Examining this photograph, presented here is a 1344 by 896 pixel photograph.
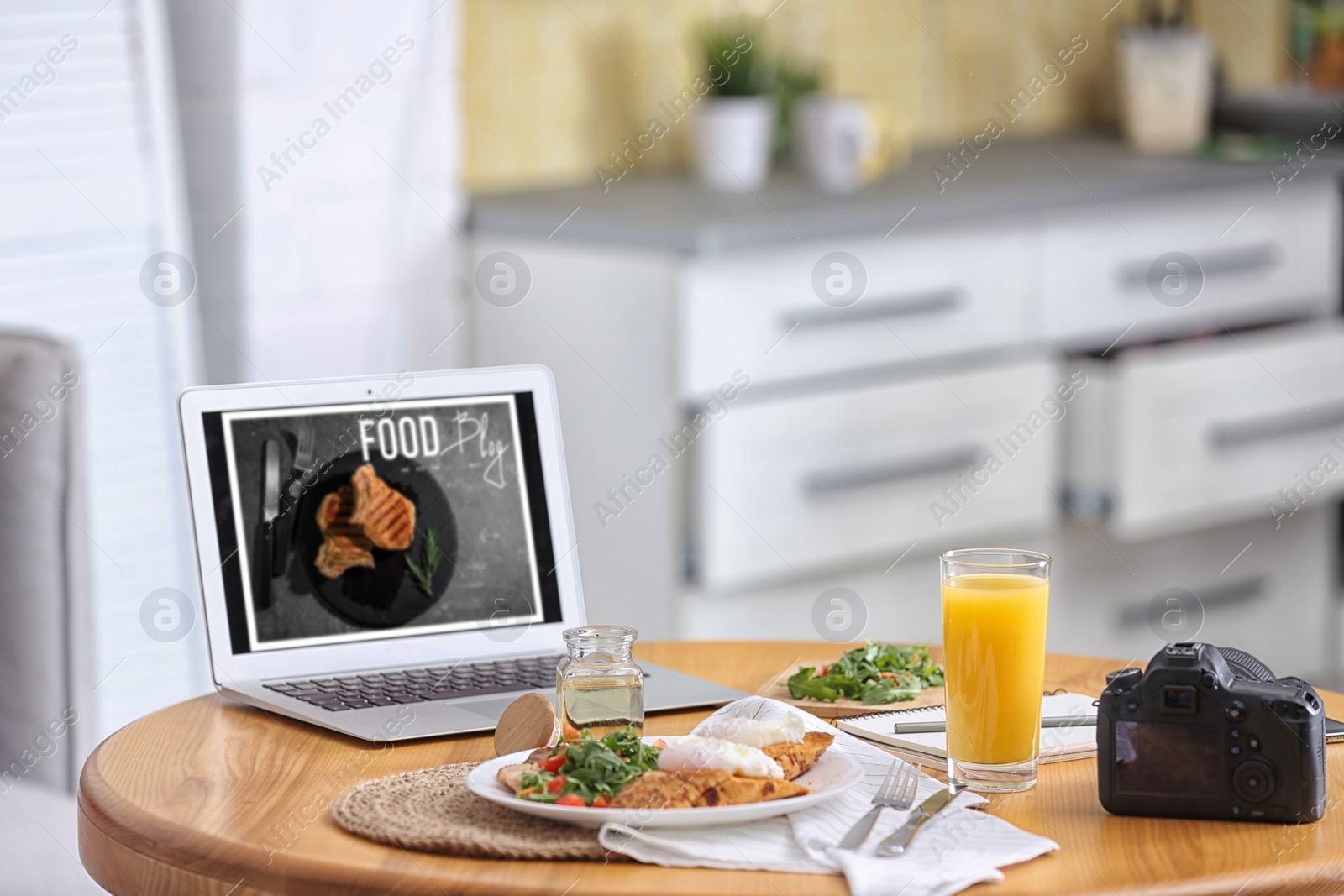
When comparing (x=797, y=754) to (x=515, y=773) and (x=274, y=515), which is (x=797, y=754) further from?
(x=274, y=515)

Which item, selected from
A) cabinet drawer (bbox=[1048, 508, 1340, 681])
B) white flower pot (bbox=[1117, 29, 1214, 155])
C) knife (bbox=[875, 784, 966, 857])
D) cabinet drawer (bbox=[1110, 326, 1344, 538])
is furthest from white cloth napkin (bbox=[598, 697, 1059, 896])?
white flower pot (bbox=[1117, 29, 1214, 155])

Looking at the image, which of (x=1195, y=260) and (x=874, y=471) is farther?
(x=1195, y=260)

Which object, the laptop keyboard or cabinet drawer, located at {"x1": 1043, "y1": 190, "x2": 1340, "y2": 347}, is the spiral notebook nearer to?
the laptop keyboard

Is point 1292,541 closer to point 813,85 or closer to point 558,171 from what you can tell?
point 813,85

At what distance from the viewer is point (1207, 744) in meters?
0.80

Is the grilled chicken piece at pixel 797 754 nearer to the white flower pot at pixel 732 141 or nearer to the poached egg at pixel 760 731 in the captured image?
the poached egg at pixel 760 731

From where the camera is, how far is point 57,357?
1.53 m

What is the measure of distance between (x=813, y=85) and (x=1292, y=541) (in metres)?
1.10

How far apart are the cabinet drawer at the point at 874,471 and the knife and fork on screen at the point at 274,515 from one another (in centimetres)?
91

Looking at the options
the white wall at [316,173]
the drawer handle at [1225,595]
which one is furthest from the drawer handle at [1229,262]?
the white wall at [316,173]

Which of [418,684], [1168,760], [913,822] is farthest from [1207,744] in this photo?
[418,684]

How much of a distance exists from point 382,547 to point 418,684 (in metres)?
0.10

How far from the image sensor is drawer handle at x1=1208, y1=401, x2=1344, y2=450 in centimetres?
232

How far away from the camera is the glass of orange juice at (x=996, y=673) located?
2.77 feet
